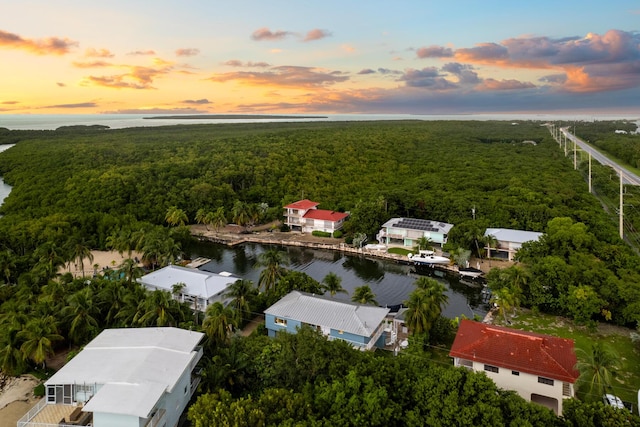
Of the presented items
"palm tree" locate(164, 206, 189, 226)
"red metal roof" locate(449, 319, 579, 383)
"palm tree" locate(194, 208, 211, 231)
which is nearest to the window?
"red metal roof" locate(449, 319, 579, 383)

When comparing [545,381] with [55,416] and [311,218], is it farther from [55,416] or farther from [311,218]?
[311,218]

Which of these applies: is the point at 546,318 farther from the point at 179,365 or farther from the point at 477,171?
the point at 477,171

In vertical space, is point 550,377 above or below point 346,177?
below

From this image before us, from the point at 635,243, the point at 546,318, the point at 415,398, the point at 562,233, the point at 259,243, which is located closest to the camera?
the point at 415,398

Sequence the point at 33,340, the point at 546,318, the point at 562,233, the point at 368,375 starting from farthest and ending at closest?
the point at 562,233
the point at 546,318
the point at 33,340
the point at 368,375

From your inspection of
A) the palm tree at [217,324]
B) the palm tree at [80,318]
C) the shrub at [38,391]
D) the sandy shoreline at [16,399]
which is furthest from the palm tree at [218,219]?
the shrub at [38,391]

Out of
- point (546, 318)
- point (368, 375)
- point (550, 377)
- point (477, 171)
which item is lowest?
point (546, 318)

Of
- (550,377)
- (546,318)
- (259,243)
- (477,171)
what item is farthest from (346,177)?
(550,377)

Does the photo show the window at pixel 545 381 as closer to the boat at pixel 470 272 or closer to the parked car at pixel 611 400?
the parked car at pixel 611 400
